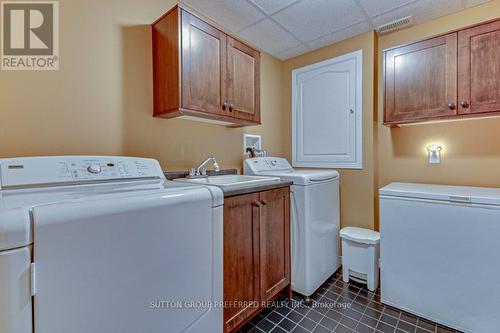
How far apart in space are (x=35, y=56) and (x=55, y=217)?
1.13m

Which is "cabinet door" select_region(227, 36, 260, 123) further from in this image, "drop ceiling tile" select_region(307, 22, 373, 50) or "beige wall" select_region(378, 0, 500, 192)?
"beige wall" select_region(378, 0, 500, 192)

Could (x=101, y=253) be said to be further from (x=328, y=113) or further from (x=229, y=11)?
(x=328, y=113)

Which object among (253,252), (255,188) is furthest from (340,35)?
(253,252)

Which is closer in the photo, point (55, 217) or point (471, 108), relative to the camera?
point (55, 217)

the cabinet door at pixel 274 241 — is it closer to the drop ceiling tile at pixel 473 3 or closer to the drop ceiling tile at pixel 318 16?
the drop ceiling tile at pixel 318 16


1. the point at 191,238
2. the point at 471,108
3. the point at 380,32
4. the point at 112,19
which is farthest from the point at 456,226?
the point at 112,19

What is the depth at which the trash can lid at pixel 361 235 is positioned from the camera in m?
1.95

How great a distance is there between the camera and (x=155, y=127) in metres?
1.71

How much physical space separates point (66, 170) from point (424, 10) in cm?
277

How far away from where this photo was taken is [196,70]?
157cm

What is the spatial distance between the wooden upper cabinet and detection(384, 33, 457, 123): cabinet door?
125 centimetres

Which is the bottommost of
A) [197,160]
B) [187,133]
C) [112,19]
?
[197,160]

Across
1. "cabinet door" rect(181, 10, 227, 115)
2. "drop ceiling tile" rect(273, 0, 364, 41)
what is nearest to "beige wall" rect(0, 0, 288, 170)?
"cabinet door" rect(181, 10, 227, 115)

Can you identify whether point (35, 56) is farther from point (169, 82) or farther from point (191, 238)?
point (191, 238)
